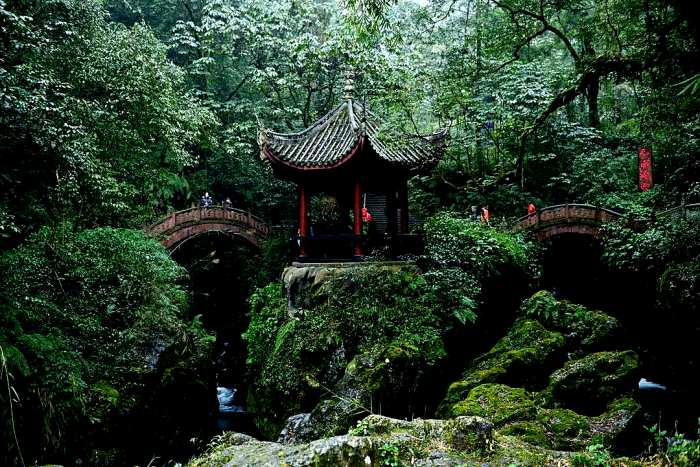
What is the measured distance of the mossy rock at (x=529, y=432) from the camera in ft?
15.8

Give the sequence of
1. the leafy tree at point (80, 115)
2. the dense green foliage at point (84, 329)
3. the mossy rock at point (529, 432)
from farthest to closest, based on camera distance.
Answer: the leafy tree at point (80, 115) → the dense green foliage at point (84, 329) → the mossy rock at point (529, 432)

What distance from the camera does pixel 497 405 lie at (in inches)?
218

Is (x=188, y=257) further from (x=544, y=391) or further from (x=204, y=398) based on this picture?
(x=544, y=391)

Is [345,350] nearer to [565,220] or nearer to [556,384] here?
[556,384]

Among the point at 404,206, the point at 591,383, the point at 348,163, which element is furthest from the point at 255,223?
the point at 591,383

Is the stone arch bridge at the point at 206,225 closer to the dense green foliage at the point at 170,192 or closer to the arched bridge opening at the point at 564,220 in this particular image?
the dense green foliage at the point at 170,192

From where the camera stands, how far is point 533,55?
2319 centimetres

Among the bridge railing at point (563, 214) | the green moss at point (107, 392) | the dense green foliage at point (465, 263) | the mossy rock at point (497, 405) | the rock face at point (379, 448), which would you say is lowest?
the green moss at point (107, 392)

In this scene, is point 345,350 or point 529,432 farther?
point 345,350

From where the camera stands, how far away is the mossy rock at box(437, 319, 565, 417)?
6.63m

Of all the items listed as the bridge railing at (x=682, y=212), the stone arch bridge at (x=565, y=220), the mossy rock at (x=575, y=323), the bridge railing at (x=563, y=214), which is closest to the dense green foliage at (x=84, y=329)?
the mossy rock at (x=575, y=323)

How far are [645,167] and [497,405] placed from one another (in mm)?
14304

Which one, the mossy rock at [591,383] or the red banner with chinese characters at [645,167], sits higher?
the red banner with chinese characters at [645,167]

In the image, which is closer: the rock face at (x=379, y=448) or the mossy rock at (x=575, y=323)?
the rock face at (x=379, y=448)
